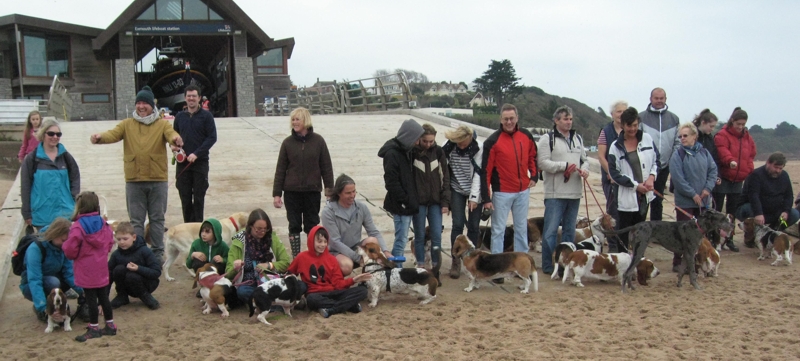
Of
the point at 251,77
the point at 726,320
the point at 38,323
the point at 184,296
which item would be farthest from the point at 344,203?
the point at 251,77

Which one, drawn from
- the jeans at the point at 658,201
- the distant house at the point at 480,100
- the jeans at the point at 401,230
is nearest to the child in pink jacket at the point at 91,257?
the jeans at the point at 401,230

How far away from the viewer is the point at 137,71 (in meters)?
33.3

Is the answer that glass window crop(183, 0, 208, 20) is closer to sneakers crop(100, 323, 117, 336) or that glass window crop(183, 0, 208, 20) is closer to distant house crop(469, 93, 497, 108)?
distant house crop(469, 93, 497, 108)

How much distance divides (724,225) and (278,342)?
452cm

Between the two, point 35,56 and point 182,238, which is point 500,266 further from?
point 35,56

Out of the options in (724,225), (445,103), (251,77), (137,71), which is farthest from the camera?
(445,103)

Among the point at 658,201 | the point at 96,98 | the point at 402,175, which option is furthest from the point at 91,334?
the point at 96,98

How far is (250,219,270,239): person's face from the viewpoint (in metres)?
6.03

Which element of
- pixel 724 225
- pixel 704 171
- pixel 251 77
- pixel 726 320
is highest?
pixel 251 77

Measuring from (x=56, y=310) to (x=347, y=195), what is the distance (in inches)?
103

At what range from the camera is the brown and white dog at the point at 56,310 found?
5.23m

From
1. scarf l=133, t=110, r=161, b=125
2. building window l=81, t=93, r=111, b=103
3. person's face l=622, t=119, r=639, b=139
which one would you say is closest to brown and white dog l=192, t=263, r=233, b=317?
scarf l=133, t=110, r=161, b=125

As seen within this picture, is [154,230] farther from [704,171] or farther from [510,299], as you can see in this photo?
[704,171]

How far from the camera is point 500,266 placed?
6.45 metres
